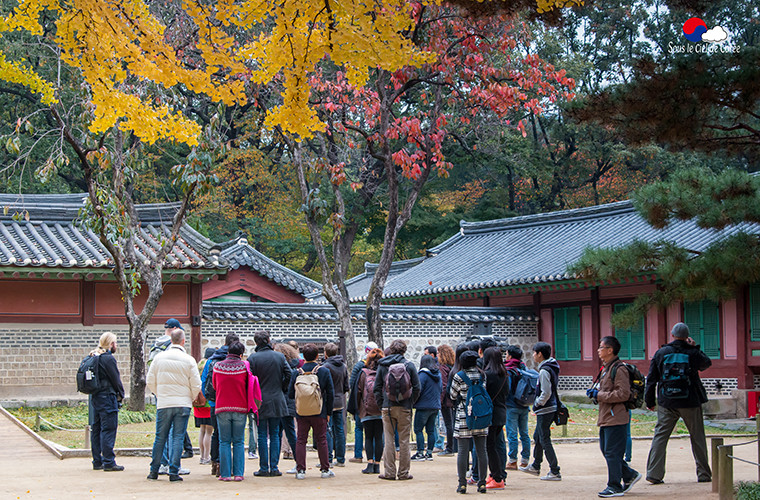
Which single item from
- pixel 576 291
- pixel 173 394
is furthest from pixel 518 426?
pixel 576 291

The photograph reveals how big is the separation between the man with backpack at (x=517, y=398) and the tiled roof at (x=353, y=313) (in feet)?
33.0

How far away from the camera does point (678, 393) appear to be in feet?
30.4

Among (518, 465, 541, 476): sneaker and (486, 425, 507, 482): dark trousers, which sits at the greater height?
(486, 425, 507, 482): dark trousers

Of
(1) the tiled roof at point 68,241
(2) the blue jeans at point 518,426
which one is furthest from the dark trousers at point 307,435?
(1) the tiled roof at point 68,241

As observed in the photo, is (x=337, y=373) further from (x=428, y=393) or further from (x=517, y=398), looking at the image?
(x=517, y=398)

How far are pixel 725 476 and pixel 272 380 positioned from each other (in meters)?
4.86

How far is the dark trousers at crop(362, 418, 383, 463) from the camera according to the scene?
34.6ft

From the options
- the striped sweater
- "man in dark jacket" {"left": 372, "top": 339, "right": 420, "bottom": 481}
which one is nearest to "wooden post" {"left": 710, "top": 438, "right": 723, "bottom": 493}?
"man in dark jacket" {"left": 372, "top": 339, "right": 420, "bottom": 481}

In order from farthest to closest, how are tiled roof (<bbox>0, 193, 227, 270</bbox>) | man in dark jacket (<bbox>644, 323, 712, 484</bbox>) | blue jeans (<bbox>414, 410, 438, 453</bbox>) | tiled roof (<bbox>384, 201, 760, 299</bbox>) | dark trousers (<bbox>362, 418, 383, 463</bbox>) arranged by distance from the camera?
tiled roof (<bbox>384, 201, 760, 299</bbox>)
tiled roof (<bbox>0, 193, 227, 270</bbox>)
blue jeans (<bbox>414, 410, 438, 453</bbox>)
dark trousers (<bbox>362, 418, 383, 463</bbox>)
man in dark jacket (<bbox>644, 323, 712, 484</bbox>)

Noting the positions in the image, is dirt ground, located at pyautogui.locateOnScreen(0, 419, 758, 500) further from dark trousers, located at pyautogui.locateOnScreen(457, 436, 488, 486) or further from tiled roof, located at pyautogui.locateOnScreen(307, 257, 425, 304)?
tiled roof, located at pyautogui.locateOnScreen(307, 257, 425, 304)

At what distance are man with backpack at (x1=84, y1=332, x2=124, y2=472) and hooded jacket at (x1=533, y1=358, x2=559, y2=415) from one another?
15.9 feet

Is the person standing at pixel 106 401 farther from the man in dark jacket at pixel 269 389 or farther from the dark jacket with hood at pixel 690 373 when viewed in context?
the dark jacket with hood at pixel 690 373

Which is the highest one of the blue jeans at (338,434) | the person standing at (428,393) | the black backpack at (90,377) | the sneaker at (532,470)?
the black backpack at (90,377)

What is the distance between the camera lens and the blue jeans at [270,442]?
397 inches
